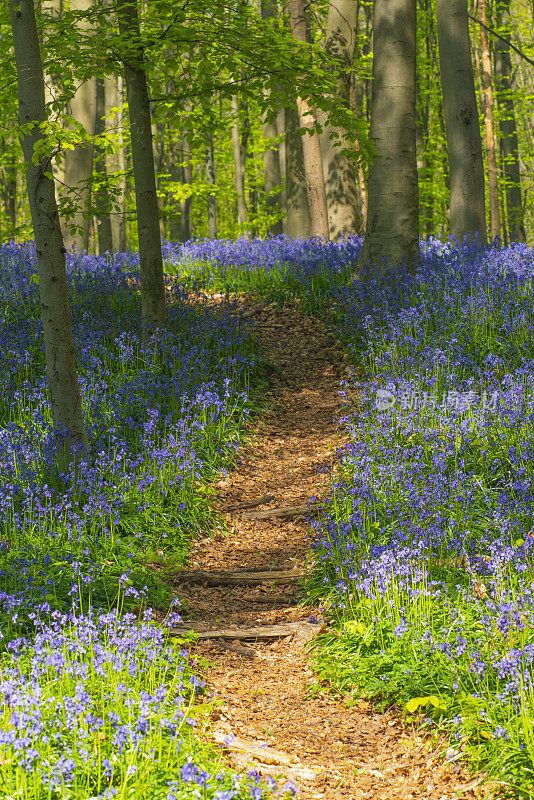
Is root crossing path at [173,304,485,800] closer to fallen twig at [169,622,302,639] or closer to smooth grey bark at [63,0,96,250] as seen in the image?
fallen twig at [169,622,302,639]

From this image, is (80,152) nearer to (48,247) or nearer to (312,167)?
(312,167)

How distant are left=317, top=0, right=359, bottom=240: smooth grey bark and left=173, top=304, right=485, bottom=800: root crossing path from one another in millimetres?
6586

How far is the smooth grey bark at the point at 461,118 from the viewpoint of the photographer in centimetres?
1046

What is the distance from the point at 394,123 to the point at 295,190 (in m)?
7.01

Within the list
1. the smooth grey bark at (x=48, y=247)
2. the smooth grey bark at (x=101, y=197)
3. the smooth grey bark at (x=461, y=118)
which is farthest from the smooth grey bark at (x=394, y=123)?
the smooth grey bark at (x=48, y=247)

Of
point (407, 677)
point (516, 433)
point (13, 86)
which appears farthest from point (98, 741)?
point (13, 86)

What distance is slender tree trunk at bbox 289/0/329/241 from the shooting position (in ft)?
39.6

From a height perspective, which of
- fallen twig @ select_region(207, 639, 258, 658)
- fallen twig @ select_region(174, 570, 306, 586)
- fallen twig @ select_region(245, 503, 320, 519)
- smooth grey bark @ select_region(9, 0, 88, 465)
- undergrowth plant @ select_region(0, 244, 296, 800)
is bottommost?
fallen twig @ select_region(207, 639, 258, 658)

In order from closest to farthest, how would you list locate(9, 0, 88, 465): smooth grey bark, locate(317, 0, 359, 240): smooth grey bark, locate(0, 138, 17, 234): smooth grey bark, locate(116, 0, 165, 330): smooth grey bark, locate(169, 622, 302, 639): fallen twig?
locate(169, 622, 302, 639): fallen twig → locate(9, 0, 88, 465): smooth grey bark → locate(116, 0, 165, 330): smooth grey bark → locate(317, 0, 359, 240): smooth grey bark → locate(0, 138, 17, 234): smooth grey bark

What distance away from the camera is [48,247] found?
4520 mm

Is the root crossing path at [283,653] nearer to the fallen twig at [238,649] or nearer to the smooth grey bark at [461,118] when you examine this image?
the fallen twig at [238,649]

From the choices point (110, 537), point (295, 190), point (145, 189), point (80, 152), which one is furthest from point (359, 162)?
point (295, 190)

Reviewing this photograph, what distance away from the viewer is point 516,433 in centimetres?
504

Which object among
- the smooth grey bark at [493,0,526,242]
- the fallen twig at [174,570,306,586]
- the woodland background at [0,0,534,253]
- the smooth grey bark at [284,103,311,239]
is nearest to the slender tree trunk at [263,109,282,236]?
the woodland background at [0,0,534,253]
